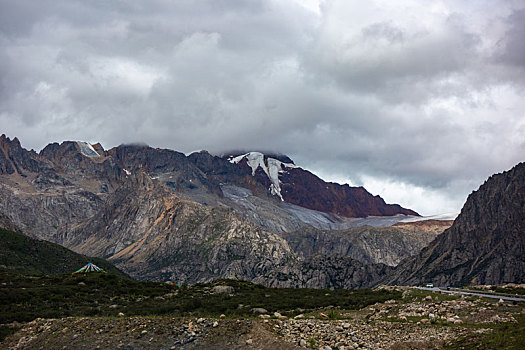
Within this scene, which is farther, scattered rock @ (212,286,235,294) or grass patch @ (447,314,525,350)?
scattered rock @ (212,286,235,294)

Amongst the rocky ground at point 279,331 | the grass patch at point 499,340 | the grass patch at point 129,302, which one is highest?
the grass patch at point 499,340

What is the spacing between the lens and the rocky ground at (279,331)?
3397cm

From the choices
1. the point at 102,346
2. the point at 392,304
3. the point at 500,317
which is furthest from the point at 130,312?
the point at 500,317

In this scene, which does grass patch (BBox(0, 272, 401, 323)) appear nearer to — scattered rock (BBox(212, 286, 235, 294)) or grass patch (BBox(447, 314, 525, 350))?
scattered rock (BBox(212, 286, 235, 294))

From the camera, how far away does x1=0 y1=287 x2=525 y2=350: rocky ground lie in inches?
1337

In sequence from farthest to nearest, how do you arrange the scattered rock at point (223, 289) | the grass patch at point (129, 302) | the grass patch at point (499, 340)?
the scattered rock at point (223, 289), the grass patch at point (129, 302), the grass patch at point (499, 340)

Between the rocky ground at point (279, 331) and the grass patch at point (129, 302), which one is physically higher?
the rocky ground at point (279, 331)

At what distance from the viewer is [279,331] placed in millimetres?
35969

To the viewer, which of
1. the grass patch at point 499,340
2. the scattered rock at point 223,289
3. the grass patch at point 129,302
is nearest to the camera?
the grass patch at point 499,340

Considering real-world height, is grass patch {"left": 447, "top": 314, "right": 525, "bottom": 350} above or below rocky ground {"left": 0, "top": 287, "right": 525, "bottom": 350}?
above

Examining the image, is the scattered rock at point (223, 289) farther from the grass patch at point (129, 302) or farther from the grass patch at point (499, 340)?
the grass patch at point (499, 340)

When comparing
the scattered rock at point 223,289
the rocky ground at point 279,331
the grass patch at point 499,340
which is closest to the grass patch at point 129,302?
the scattered rock at point 223,289

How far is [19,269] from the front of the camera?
16000 cm

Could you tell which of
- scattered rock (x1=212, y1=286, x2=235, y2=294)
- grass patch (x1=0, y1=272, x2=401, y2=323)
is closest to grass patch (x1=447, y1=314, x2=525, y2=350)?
grass patch (x1=0, y1=272, x2=401, y2=323)
